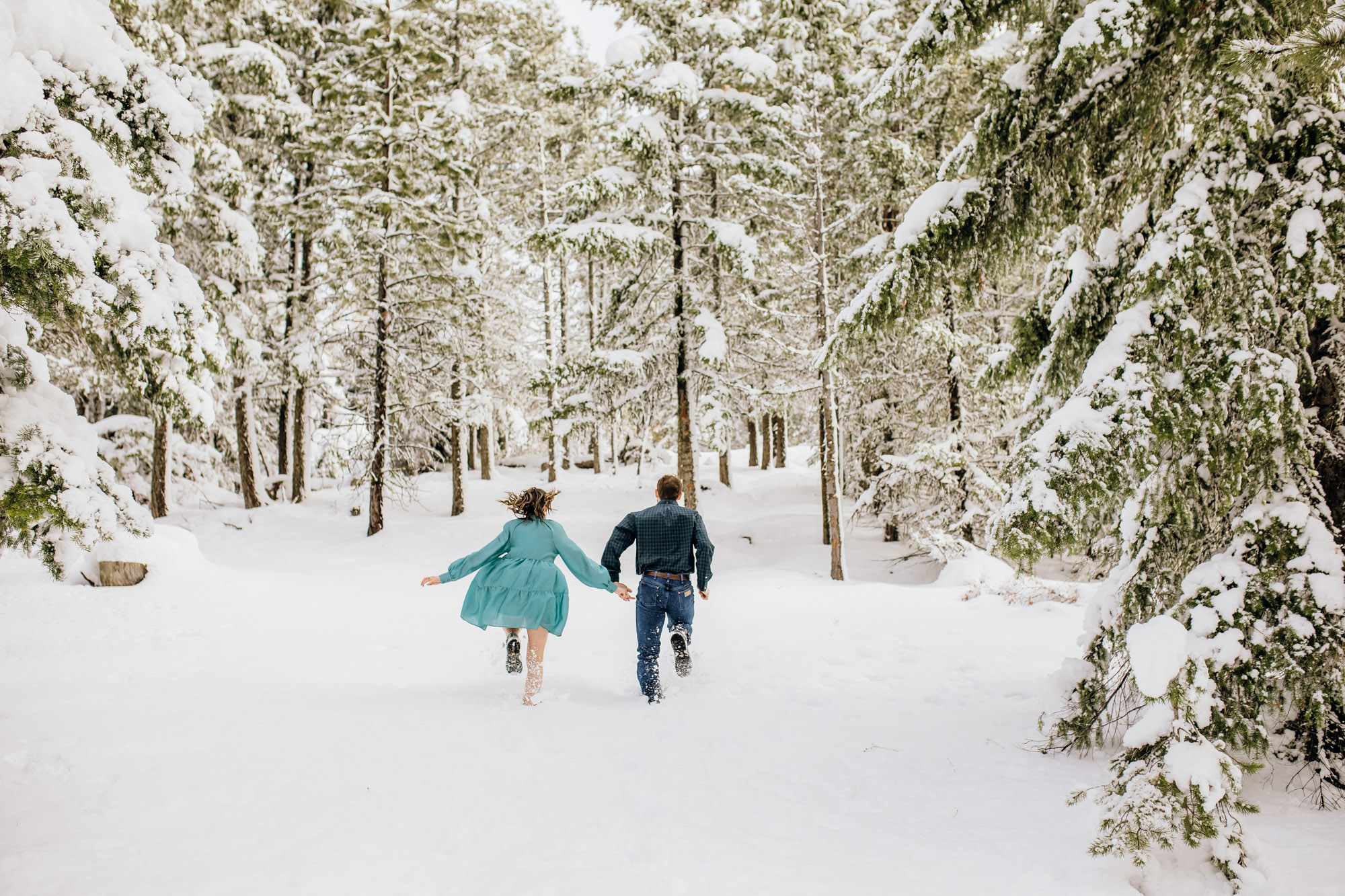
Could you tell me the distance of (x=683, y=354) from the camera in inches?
599

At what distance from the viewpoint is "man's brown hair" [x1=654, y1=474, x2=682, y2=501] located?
652 centimetres

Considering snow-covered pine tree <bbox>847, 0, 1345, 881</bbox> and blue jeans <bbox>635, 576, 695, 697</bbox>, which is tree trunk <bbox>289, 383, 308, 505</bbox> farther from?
snow-covered pine tree <bbox>847, 0, 1345, 881</bbox>

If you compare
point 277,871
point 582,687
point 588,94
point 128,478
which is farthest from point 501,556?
point 128,478

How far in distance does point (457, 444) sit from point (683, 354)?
7.21 metres

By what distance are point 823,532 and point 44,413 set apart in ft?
53.4

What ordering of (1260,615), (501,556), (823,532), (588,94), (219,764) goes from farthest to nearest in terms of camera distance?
(823,532) < (588,94) < (501,556) < (219,764) < (1260,615)

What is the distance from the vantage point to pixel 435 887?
10.9 feet

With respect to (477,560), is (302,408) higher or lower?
higher

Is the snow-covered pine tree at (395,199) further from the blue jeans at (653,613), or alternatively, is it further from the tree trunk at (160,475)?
the blue jeans at (653,613)

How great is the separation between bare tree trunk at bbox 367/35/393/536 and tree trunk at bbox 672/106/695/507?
7.06 metres

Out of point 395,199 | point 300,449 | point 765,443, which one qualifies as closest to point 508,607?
point 395,199

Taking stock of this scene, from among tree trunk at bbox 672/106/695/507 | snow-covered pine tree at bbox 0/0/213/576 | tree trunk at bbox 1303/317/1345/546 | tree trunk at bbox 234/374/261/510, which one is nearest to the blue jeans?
snow-covered pine tree at bbox 0/0/213/576

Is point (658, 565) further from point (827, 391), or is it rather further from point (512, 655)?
point (827, 391)

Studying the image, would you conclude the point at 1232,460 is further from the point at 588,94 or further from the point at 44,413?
the point at 588,94
